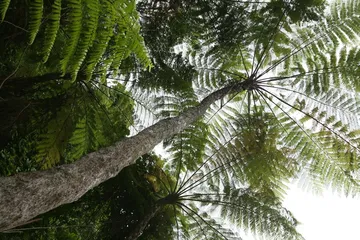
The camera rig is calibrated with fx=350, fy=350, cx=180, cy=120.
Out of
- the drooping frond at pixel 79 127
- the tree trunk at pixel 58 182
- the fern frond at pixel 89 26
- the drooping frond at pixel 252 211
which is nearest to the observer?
the tree trunk at pixel 58 182

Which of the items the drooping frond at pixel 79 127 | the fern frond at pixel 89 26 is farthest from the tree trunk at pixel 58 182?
the drooping frond at pixel 79 127

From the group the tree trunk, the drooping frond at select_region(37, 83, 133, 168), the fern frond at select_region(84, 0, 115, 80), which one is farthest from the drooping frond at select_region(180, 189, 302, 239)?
the fern frond at select_region(84, 0, 115, 80)

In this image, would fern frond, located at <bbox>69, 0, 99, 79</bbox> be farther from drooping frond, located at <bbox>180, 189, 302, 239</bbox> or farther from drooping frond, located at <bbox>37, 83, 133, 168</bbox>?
drooping frond, located at <bbox>180, 189, 302, 239</bbox>

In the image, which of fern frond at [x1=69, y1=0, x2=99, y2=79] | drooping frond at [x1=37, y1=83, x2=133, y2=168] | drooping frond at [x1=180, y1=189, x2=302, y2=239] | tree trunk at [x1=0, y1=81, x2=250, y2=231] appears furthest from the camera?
drooping frond at [x1=180, y1=189, x2=302, y2=239]

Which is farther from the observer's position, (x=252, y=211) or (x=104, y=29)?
(x=252, y=211)

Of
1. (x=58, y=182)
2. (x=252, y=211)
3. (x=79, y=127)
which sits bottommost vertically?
(x=58, y=182)

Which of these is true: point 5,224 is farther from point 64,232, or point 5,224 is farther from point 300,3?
point 300,3

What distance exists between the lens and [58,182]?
1.52 m

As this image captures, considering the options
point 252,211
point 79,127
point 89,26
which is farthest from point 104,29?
point 252,211

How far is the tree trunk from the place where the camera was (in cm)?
126

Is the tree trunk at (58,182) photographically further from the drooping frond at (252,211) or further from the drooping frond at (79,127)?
the drooping frond at (252,211)

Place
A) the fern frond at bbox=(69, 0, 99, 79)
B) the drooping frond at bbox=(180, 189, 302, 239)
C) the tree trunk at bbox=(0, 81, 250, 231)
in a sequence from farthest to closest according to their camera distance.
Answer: the drooping frond at bbox=(180, 189, 302, 239) → the fern frond at bbox=(69, 0, 99, 79) → the tree trunk at bbox=(0, 81, 250, 231)

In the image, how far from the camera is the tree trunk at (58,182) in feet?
4.14

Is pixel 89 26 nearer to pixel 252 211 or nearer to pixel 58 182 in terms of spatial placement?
pixel 58 182
